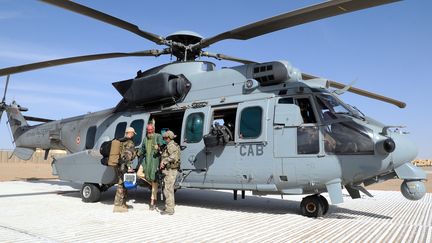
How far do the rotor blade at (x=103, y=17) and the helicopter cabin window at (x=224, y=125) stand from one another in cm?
232

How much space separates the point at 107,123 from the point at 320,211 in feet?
20.3

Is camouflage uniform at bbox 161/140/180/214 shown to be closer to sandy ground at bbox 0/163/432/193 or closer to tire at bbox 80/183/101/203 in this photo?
tire at bbox 80/183/101/203

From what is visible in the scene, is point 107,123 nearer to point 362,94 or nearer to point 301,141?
point 301,141

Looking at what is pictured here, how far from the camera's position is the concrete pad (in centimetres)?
493

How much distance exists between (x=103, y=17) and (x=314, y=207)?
5.55 m

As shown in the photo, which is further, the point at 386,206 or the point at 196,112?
the point at 386,206

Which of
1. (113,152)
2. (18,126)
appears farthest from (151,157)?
(18,126)

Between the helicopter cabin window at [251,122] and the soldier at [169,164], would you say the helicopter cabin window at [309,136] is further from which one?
the soldier at [169,164]

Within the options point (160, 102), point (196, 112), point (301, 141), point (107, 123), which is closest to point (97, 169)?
point (107, 123)

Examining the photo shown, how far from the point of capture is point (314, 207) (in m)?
6.92

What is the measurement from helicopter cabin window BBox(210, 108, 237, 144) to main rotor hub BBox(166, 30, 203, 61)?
5.99 feet

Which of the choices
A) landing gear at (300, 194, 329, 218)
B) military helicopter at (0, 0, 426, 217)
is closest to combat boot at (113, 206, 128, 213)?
military helicopter at (0, 0, 426, 217)

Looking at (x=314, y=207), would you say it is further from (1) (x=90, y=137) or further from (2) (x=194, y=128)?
(1) (x=90, y=137)

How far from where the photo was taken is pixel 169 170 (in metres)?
7.55
